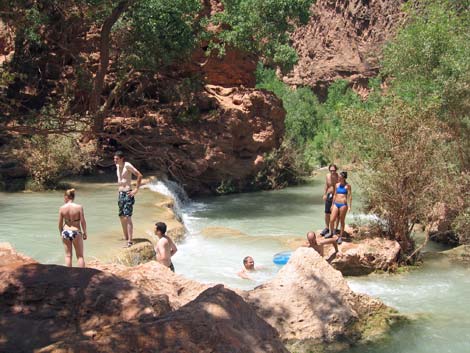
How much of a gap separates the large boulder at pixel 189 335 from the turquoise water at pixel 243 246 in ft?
13.3

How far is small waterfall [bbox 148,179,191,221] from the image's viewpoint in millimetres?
18434

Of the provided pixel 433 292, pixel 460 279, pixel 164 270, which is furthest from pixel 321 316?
pixel 460 279

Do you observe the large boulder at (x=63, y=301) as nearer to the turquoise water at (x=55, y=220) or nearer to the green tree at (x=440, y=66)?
the turquoise water at (x=55, y=220)

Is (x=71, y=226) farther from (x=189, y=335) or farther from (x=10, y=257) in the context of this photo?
(x=189, y=335)

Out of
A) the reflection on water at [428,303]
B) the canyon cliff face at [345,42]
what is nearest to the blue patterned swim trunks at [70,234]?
the reflection on water at [428,303]

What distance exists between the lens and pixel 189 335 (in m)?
3.26

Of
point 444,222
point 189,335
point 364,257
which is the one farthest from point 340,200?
point 189,335

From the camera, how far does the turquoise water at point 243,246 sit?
840 cm

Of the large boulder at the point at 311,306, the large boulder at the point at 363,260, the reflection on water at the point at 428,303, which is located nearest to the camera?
the large boulder at the point at 311,306


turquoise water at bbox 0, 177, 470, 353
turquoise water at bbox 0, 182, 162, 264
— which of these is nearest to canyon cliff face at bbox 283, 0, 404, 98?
turquoise water at bbox 0, 177, 470, 353

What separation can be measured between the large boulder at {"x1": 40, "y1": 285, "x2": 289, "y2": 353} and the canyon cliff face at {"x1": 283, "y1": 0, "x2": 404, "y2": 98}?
4117 cm

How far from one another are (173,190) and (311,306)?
Answer: 42.2ft

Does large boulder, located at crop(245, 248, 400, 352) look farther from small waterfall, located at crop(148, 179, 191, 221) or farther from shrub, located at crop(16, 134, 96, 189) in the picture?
shrub, located at crop(16, 134, 96, 189)

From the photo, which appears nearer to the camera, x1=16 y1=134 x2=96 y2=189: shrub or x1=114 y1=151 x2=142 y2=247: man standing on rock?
x1=114 y1=151 x2=142 y2=247: man standing on rock
